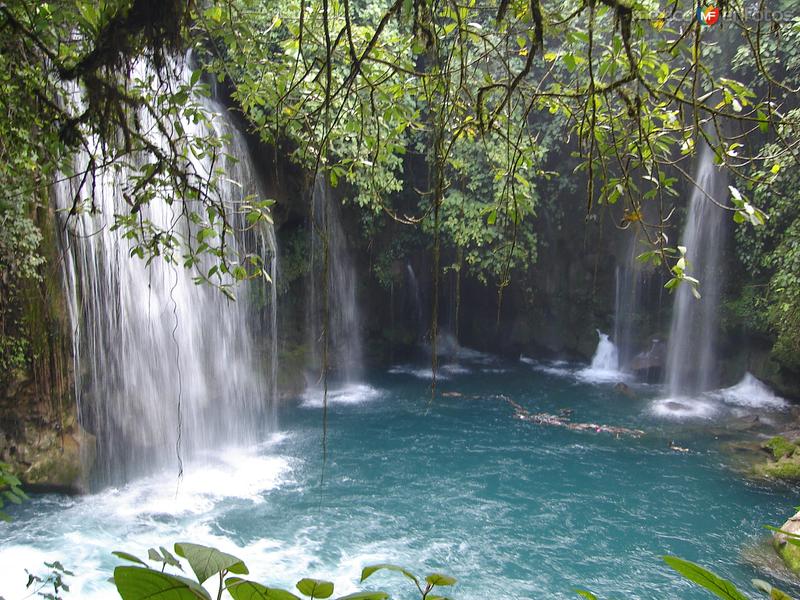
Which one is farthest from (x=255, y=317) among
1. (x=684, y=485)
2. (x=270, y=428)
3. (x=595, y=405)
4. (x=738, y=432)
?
(x=738, y=432)

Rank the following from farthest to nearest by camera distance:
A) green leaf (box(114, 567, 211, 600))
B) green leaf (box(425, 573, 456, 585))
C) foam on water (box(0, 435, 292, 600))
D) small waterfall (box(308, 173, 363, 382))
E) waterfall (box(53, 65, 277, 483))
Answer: small waterfall (box(308, 173, 363, 382)), waterfall (box(53, 65, 277, 483)), foam on water (box(0, 435, 292, 600)), green leaf (box(425, 573, 456, 585)), green leaf (box(114, 567, 211, 600))

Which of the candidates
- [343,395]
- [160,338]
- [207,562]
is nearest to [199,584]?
[207,562]

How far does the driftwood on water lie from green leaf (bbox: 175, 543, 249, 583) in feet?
30.4

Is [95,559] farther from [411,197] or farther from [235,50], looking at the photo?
[411,197]

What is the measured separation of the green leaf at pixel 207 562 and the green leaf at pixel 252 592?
0.04ft

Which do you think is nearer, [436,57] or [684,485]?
[436,57]

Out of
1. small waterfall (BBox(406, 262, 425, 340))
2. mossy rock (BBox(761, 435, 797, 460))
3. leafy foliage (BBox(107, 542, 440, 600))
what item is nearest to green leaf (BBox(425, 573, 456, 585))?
leafy foliage (BBox(107, 542, 440, 600))

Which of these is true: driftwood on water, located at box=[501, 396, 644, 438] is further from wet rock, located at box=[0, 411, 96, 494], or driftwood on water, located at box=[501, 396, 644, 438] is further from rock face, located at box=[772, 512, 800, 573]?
wet rock, located at box=[0, 411, 96, 494]

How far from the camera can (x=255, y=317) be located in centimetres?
1026

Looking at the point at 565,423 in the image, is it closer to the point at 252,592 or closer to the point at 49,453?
the point at 49,453

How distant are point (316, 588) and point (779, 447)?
9134 millimetres

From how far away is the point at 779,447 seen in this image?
26.7 feet

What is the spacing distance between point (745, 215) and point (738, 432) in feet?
28.1

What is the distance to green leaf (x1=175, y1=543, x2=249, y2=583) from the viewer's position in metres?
0.75
